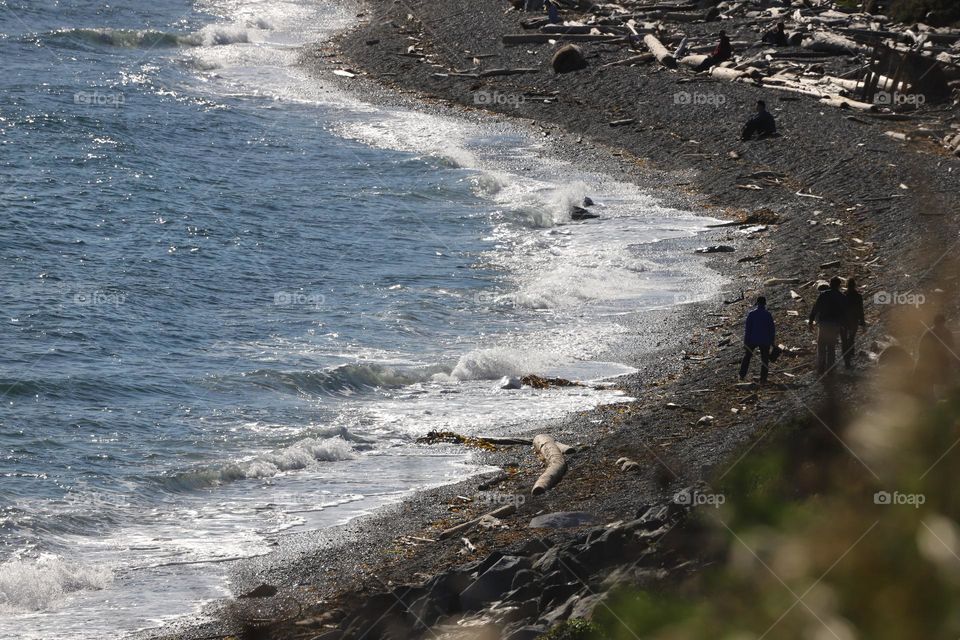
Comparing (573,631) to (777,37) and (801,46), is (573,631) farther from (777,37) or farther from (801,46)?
(777,37)

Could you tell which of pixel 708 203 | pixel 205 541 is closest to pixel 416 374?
pixel 205 541

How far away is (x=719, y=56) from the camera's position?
128 ft

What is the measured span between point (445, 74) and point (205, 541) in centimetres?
3122

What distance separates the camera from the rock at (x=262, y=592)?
12867 millimetres

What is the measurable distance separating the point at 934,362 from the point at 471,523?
1279 centimetres

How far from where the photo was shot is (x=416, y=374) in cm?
2077

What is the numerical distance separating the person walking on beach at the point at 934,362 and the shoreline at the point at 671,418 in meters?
1.63

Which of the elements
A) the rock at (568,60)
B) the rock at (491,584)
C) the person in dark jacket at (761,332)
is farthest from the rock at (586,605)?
the rock at (568,60)

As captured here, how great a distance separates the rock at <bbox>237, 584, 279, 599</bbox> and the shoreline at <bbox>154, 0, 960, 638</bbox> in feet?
0.34

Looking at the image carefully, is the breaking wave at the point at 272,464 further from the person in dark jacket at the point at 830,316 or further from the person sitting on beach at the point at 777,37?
the person sitting on beach at the point at 777,37

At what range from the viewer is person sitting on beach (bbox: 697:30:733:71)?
39.0m

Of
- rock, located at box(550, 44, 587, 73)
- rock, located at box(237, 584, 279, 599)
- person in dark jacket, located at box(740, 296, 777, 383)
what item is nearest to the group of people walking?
person in dark jacket, located at box(740, 296, 777, 383)

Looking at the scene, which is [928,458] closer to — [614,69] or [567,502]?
[567,502]

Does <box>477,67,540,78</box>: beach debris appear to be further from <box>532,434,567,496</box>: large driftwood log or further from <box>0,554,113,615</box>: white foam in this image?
<box>0,554,113,615</box>: white foam
